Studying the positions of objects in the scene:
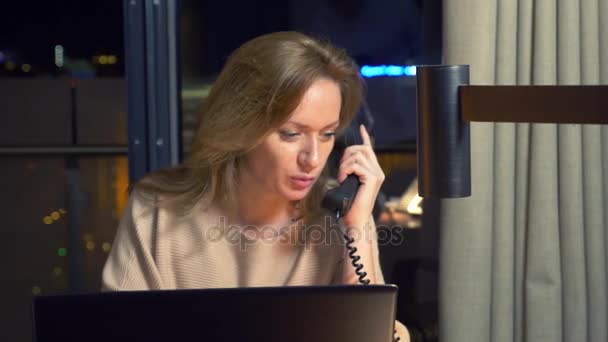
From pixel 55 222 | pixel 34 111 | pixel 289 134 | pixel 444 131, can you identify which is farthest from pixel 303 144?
pixel 55 222

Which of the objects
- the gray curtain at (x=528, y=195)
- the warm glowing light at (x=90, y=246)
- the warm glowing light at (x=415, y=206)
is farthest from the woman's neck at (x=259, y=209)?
the warm glowing light at (x=90, y=246)

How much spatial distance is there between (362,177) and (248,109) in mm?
271

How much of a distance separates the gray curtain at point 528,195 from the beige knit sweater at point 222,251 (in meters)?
0.49

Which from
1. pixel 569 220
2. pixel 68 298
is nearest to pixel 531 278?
pixel 569 220

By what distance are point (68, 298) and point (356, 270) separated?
863mm

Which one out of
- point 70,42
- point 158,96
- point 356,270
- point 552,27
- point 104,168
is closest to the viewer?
point 356,270

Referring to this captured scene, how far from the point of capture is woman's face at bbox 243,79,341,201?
1.63 metres

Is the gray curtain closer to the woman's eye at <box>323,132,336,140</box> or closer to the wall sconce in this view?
the woman's eye at <box>323,132,336,140</box>

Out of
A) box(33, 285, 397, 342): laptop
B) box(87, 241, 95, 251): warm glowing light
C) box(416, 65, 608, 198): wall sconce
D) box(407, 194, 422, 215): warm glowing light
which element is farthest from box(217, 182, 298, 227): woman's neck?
box(87, 241, 95, 251): warm glowing light

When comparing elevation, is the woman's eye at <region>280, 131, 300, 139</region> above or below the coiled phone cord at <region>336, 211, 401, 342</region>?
above

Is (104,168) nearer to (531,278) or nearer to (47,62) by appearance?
(47,62)

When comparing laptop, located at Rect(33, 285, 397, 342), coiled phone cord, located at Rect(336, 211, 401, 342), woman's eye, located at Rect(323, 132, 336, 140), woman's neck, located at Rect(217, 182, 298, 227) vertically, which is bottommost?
coiled phone cord, located at Rect(336, 211, 401, 342)

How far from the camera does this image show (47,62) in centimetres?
298

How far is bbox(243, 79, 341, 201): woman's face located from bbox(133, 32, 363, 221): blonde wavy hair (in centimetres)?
2
